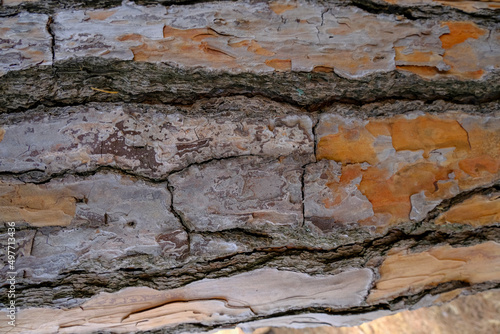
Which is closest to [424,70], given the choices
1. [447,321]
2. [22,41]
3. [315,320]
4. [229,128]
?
[229,128]

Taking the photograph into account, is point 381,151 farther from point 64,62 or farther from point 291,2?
point 64,62

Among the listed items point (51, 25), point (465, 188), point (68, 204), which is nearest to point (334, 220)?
point (465, 188)

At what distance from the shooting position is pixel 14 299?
0.84m

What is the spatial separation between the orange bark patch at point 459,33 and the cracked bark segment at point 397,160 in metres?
0.16

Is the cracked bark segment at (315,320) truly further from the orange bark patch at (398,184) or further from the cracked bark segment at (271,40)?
the cracked bark segment at (271,40)

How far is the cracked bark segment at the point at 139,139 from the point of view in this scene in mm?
781

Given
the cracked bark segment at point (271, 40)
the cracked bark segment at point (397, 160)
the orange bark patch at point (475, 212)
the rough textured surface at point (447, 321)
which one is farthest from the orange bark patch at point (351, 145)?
the rough textured surface at point (447, 321)

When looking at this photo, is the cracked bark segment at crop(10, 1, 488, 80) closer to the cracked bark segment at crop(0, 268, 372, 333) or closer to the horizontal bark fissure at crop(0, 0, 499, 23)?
the horizontal bark fissure at crop(0, 0, 499, 23)

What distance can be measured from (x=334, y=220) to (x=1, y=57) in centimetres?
80

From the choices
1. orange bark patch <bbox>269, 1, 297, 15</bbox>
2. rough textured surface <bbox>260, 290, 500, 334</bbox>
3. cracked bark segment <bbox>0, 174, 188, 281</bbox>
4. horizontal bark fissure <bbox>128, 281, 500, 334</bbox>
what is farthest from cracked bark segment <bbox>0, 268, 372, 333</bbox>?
rough textured surface <bbox>260, 290, 500, 334</bbox>

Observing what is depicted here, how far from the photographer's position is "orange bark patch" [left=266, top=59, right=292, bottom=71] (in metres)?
0.79

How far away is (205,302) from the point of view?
0.94 meters

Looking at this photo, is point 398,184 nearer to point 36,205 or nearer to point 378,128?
point 378,128

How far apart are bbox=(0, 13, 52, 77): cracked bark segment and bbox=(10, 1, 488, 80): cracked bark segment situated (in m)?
0.03
